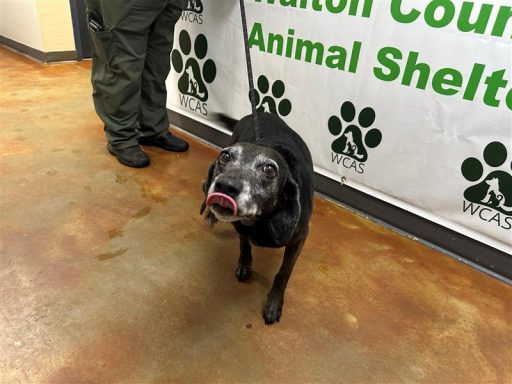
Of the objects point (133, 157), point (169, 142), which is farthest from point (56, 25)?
point (133, 157)

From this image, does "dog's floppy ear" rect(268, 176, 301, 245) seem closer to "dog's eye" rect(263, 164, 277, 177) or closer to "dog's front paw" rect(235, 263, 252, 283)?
"dog's eye" rect(263, 164, 277, 177)

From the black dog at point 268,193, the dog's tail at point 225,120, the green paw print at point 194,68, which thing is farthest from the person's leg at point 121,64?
the black dog at point 268,193

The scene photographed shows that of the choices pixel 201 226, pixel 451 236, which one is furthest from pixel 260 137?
pixel 451 236

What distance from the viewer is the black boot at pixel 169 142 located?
106 inches

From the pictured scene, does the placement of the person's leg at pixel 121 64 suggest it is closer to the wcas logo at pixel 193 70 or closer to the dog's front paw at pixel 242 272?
the wcas logo at pixel 193 70

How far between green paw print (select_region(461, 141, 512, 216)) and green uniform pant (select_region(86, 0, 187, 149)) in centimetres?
188

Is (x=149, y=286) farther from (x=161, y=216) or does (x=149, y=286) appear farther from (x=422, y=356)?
(x=422, y=356)

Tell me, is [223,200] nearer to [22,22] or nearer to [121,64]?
[121,64]

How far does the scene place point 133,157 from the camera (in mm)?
2439

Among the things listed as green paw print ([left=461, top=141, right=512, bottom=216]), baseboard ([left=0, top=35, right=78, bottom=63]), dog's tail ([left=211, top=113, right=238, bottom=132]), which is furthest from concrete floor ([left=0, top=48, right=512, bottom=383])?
baseboard ([left=0, top=35, right=78, bottom=63])

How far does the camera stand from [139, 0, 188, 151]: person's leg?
2.28 metres

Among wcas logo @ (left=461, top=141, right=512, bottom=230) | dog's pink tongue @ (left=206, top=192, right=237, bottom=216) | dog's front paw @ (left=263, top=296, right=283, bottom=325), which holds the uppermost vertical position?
dog's pink tongue @ (left=206, top=192, right=237, bottom=216)

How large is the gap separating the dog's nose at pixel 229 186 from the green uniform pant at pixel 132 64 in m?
1.46

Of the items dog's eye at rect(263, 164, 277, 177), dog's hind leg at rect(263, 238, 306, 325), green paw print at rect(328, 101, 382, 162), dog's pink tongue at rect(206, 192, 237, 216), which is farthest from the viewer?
green paw print at rect(328, 101, 382, 162)
